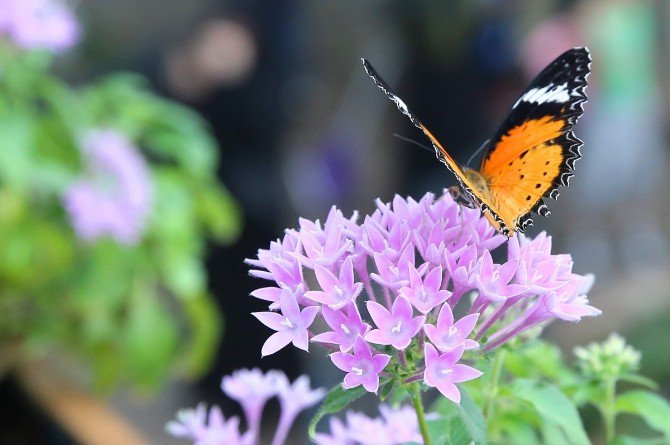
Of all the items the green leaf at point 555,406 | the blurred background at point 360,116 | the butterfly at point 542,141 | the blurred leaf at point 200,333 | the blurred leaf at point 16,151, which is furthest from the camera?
the blurred background at point 360,116

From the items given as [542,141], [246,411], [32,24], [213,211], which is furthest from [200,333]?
[542,141]

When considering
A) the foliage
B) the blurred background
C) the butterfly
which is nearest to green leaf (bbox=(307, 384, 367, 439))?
the butterfly

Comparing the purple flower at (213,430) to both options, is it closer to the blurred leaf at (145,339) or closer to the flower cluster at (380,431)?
the flower cluster at (380,431)

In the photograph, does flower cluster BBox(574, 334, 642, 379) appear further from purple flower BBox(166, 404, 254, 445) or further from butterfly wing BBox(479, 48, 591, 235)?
purple flower BBox(166, 404, 254, 445)

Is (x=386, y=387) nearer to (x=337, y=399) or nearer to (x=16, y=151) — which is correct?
(x=337, y=399)

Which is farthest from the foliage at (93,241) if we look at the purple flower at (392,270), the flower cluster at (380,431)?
the purple flower at (392,270)

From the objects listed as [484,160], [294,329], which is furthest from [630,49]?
[294,329]
